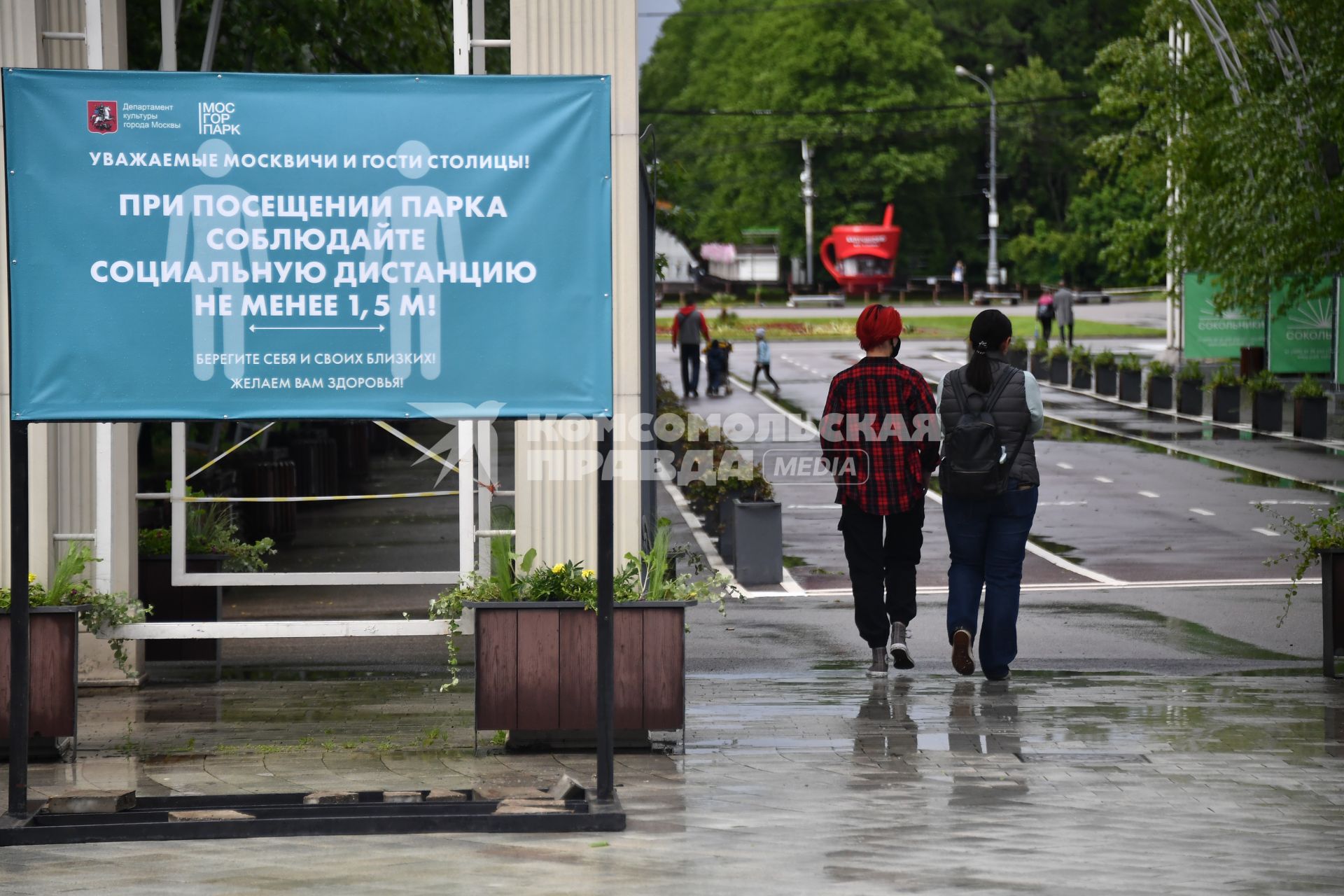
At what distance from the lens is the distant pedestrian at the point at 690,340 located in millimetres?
33406

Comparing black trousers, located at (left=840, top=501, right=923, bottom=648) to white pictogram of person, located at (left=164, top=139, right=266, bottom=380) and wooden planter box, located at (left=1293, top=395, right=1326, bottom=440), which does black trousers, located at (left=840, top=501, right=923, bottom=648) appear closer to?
white pictogram of person, located at (left=164, top=139, right=266, bottom=380)

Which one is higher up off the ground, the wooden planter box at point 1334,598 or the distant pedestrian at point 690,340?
the distant pedestrian at point 690,340

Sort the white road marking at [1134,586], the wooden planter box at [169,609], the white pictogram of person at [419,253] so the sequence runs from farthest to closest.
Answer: the white road marking at [1134,586], the wooden planter box at [169,609], the white pictogram of person at [419,253]

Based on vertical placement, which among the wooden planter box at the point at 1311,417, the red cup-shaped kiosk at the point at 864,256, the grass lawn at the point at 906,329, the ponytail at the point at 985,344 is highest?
the red cup-shaped kiosk at the point at 864,256

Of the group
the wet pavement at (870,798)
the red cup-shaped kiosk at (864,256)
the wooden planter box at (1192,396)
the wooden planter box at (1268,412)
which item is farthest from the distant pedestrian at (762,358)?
the red cup-shaped kiosk at (864,256)

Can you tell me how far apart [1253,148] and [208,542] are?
2033 centimetres

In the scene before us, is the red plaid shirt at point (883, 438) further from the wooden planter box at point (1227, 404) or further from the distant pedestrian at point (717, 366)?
the distant pedestrian at point (717, 366)

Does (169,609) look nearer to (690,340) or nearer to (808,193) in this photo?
(690,340)

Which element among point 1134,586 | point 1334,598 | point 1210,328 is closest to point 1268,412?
point 1210,328

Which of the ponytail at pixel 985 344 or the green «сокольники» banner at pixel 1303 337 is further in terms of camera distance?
the green «сокольники» banner at pixel 1303 337

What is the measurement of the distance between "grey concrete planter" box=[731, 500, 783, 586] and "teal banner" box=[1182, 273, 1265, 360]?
1987cm

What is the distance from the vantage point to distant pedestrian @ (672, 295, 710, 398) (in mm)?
33406

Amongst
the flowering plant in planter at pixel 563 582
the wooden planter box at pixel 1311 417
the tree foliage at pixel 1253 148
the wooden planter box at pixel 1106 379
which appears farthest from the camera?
the wooden planter box at pixel 1106 379

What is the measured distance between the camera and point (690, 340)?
33562 millimetres
